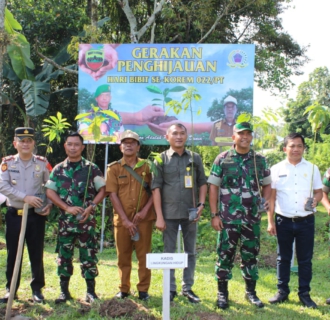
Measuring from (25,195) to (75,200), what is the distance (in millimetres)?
503

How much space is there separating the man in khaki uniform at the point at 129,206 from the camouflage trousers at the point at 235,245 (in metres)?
0.76

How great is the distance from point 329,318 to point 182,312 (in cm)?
142

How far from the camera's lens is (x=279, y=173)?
407cm

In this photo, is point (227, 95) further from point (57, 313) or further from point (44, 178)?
point (57, 313)

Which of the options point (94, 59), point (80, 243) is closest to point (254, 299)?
point (80, 243)

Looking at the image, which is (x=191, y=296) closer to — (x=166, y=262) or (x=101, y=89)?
(x=166, y=262)

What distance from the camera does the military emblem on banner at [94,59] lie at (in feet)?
21.1

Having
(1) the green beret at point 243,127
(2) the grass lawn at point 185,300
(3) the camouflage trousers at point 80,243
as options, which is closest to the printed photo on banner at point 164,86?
(2) the grass lawn at point 185,300

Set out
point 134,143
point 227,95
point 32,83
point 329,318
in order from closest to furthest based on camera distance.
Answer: point 329,318 → point 134,143 → point 227,95 → point 32,83

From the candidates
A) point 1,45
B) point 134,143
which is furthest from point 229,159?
point 1,45

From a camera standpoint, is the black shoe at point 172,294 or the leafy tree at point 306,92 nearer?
the black shoe at point 172,294

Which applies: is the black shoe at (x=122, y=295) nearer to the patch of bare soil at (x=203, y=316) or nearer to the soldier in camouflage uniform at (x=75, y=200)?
the soldier in camouflage uniform at (x=75, y=200)

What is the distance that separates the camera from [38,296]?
4.11 metres

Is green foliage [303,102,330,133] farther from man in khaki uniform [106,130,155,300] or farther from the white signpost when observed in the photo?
the white signpost
